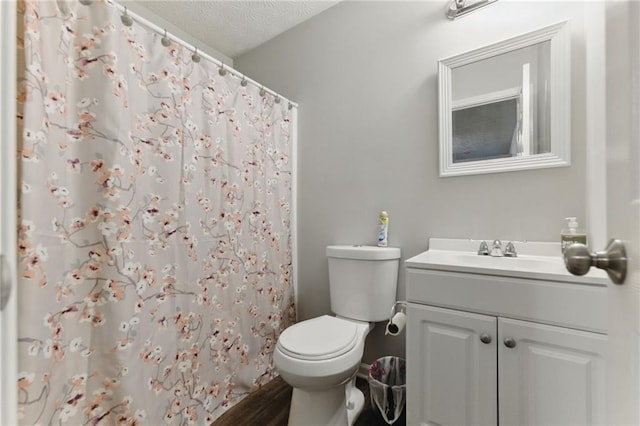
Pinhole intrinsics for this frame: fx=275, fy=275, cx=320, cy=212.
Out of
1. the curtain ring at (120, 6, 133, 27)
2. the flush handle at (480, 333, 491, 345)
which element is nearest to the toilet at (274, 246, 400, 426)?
the flush handle at (480, 333, 491, 345)

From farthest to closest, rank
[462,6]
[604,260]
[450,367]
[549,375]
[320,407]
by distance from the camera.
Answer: [462,6]
[320,407]
[450,367]
[549,375]
[604,260]

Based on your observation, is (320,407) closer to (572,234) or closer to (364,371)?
(364,371)

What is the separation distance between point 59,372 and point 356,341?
3.51 feet

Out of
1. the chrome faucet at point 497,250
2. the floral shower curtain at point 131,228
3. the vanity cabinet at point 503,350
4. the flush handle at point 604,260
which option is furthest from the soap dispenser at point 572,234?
the floral shower curtain at point 131,228

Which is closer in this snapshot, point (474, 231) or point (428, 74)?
point (474, 231)

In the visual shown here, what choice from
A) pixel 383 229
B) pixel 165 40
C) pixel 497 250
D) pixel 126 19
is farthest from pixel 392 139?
pixel 126 19

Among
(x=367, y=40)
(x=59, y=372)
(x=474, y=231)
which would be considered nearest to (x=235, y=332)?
(x=59, y=372)

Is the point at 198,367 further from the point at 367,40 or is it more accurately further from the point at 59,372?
the point at 367,40

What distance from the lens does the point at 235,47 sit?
7.13 ft

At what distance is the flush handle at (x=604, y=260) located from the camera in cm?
38

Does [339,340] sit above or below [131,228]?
below

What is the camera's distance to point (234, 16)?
1.83 meters

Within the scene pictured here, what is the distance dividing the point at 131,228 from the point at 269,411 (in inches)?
44.5

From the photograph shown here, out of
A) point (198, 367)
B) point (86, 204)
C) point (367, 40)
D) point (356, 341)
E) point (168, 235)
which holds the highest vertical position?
point (367, 40)
